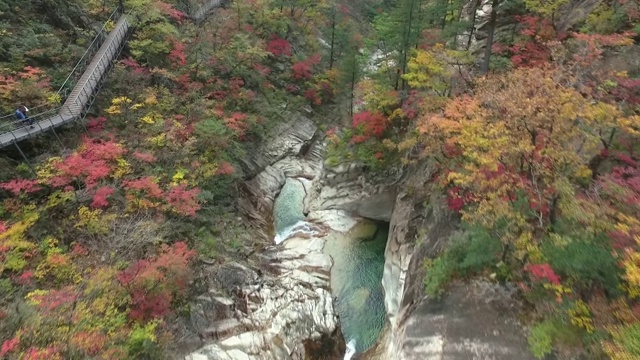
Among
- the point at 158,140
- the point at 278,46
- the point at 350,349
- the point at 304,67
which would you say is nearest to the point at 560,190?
the point at 350,349

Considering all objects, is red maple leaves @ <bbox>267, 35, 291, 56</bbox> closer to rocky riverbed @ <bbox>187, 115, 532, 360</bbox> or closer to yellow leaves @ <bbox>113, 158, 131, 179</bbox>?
rocky riverbed @ <bbox>187, 115, 532, 360</bbox>

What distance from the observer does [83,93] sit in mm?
19703

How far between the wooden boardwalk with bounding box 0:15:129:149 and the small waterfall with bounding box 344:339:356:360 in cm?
1723

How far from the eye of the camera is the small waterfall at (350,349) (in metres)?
16.2

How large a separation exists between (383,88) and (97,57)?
1767 cm

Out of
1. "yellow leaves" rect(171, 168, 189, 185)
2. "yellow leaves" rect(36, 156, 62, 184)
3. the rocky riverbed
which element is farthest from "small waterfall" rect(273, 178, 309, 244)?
"yellow leaves" rect(36, 156, 62, 184)

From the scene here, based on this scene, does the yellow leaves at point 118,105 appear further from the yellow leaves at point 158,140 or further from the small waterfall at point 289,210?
the small waterfall at point 289,210

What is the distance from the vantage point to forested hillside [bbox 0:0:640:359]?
9742mm

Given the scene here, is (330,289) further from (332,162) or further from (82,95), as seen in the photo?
(82,95)

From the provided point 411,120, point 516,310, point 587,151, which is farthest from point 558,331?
point 411,120

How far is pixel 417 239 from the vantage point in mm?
17047

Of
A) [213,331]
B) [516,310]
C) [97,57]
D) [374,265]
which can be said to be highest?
[97,57]

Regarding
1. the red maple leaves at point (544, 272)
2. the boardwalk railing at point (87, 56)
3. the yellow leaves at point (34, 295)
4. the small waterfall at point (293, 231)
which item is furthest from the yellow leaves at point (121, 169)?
the red maple leaves at point (544, 272)

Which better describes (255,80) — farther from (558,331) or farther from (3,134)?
(558,331)
